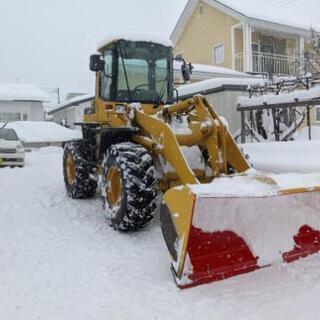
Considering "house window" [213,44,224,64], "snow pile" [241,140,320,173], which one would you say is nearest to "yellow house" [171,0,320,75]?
"house window" [213,44,224,64]

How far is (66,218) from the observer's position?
22.2 ft

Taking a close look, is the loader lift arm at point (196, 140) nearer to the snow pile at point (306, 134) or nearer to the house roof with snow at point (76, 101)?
the snow pile at point (306, 134)

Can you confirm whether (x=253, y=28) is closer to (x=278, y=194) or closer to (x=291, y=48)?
(x=291, y=48)

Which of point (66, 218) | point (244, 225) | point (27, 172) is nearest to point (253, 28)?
point (27, 172)

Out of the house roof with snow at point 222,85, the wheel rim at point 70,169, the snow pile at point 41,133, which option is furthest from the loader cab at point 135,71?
the snow pile at point 41,133

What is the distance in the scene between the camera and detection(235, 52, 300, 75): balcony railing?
74.3 ft

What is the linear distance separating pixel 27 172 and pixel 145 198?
801 centimetres

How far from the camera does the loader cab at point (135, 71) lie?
6723mm

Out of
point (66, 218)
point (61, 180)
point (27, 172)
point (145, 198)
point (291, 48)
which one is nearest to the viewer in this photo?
point (145, 198)

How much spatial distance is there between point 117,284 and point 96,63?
362 cm

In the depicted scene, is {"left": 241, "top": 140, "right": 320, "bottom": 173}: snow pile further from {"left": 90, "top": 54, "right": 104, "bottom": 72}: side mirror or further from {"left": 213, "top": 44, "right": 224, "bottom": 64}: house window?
{"left": 213, "top": 44, "right": 224, "bottom": 64}: house window

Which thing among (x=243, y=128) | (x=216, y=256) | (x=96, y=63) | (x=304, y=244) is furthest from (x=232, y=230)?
(x=243, y=128)

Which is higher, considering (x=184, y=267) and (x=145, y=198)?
(x=145, y=198)

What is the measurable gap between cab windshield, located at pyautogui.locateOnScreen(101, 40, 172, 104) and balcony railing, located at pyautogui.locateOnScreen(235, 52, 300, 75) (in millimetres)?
16126
